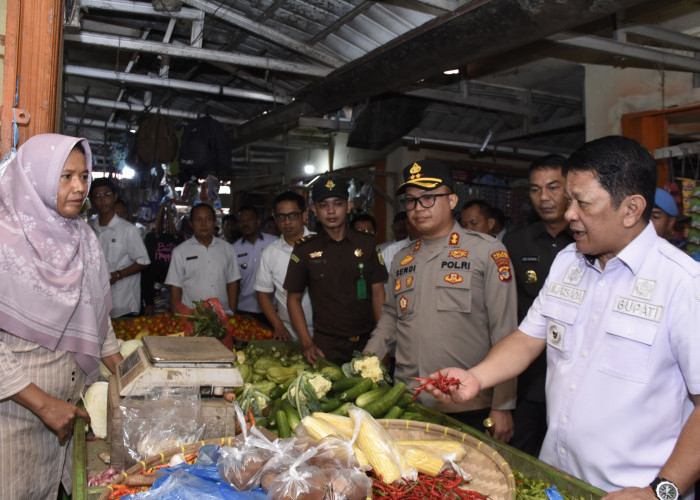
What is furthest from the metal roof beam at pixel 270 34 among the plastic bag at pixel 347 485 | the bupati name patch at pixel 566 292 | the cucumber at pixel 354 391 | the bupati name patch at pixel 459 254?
the plastic bag at pixel 347 485

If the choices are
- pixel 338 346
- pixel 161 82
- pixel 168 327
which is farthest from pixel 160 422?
pixel 161 82

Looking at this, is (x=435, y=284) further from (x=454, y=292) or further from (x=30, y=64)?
(x=30, y=64)

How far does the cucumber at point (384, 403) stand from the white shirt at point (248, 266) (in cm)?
464

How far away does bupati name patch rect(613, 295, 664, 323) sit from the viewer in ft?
6.15

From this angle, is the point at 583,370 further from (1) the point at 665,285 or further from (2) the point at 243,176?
(2) the point at 243,176

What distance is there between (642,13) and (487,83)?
233 cm

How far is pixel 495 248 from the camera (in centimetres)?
317

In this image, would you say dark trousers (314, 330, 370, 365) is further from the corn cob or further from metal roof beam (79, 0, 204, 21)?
metal roof beam (79, 0, 204, 21)

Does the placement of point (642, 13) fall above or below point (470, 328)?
above

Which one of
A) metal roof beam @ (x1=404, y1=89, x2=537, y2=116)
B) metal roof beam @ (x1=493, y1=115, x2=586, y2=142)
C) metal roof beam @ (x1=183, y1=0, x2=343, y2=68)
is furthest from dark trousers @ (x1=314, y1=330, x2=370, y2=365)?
metal roof beam @ (x1=493, y1=115, x2=586, y2=142)

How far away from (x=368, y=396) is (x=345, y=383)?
215 mm

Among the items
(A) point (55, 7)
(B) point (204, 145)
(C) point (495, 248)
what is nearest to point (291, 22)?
(B) point (204, 145)

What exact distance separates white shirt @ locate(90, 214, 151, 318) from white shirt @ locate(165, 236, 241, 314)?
18.8 inches

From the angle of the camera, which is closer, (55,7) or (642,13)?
(55,7)
